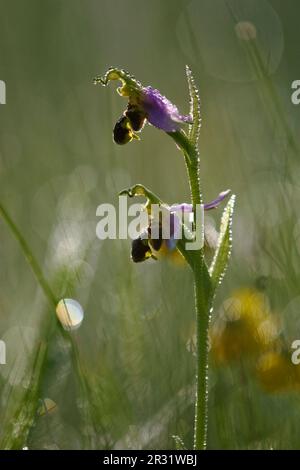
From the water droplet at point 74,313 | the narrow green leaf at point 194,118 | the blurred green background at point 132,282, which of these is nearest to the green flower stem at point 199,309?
the narrow green leaf at point 194,118

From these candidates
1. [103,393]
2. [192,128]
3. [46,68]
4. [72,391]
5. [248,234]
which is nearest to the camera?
[192,128]

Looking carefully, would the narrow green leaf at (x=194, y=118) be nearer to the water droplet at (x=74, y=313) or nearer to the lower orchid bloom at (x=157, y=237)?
the lower orchid bloom at (x=157, y=237)

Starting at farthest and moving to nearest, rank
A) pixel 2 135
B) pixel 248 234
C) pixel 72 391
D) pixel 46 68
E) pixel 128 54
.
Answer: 1. pixel 128 54
2. pixel 46 68
3. pixel 2 135
4. pixel 248 234
5. pixel 72 391

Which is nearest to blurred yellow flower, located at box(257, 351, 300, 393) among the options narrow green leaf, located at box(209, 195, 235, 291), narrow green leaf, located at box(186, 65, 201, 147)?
narrow green leaf, located at box(209, 195, 235, 291)

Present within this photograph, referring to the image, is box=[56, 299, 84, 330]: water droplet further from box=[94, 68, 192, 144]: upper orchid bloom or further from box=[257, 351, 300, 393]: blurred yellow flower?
box=[94, 68, 192, 144]: upper orchid bloom

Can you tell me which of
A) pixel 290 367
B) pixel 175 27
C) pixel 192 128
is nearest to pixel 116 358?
pixel 290 367

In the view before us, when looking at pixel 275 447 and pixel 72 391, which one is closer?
pixel 275 447

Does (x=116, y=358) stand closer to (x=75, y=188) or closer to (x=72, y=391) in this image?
(x=72, y=391)
